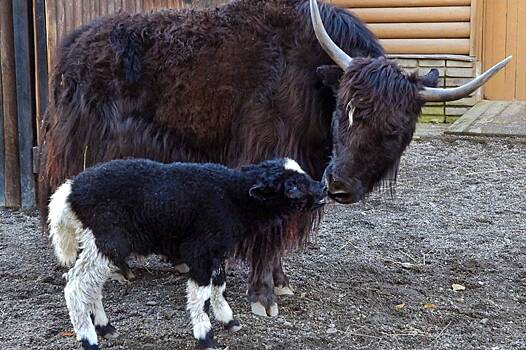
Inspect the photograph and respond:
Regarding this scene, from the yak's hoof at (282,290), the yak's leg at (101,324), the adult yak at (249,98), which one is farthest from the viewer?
the yak's hoof at (282,290)

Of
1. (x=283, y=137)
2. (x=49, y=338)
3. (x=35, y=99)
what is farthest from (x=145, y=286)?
(x=35, y=99)

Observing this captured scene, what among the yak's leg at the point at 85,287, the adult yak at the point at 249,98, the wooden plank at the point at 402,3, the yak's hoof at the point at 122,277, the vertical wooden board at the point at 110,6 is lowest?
the yak's hoof at the point at 122,277

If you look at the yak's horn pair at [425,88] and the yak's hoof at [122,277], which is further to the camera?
the yak's hoof at [122,277]

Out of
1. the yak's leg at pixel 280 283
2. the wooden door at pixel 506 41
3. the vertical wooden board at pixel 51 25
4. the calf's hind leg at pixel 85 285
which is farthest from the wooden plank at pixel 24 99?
the wooden door at pixel 506 41

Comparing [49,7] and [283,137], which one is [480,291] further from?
[49,7]

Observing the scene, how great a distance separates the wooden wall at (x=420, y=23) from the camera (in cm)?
995

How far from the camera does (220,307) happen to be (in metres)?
3.44

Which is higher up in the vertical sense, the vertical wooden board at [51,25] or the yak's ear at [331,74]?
the vertical wooden board at [51,25]

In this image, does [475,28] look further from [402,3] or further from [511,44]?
[402,3]

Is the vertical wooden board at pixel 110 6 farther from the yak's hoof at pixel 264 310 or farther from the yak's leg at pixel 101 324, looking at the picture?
the yak's leg at pixel 101 324

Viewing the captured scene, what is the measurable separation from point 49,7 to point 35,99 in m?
0.73

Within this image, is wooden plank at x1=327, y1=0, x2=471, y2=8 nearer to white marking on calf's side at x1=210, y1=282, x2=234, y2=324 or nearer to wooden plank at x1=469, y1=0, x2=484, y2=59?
wooden plank at x1=469, y1=0, x2=484, y2=59

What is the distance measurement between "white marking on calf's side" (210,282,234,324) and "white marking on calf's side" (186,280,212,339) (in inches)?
8.7

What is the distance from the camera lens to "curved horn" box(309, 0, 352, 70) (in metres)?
3.71
